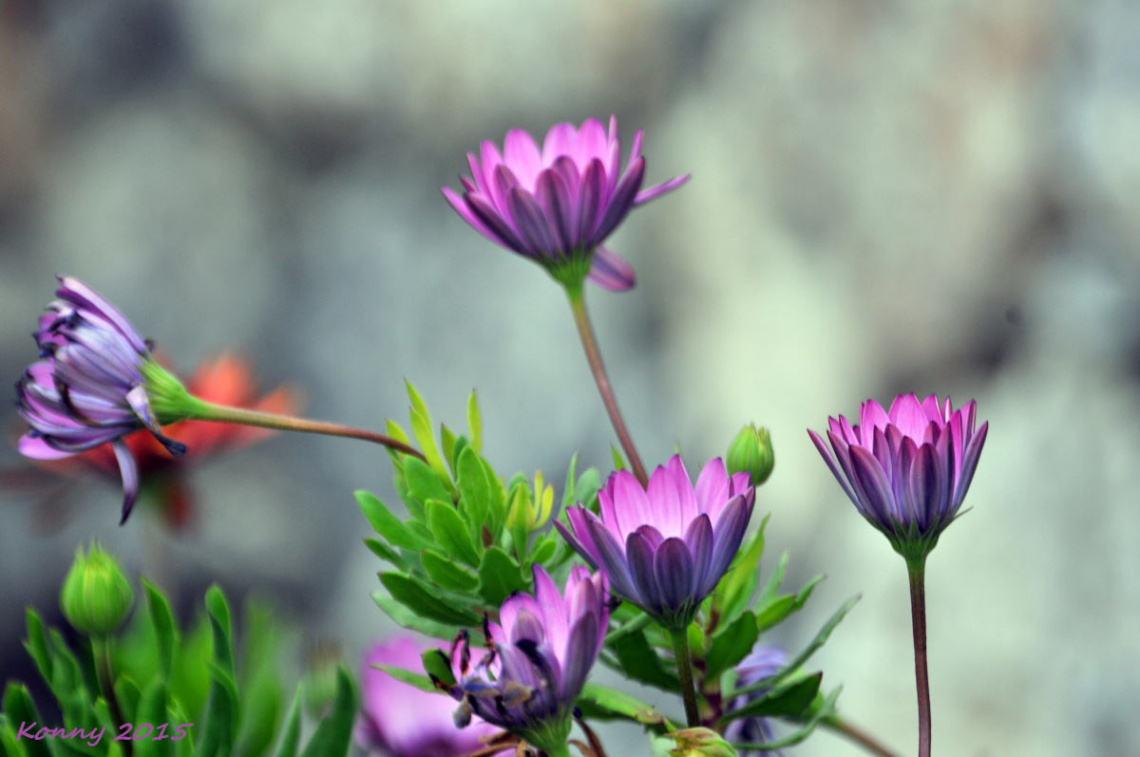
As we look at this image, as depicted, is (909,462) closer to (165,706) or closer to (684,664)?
(684,664)

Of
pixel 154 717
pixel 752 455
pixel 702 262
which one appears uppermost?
pixel 702 262

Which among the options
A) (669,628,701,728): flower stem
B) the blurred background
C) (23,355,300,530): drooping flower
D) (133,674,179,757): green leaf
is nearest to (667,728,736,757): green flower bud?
(669,628,701,728): flower stem

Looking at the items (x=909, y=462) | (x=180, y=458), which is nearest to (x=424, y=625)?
(x=909, y=462)

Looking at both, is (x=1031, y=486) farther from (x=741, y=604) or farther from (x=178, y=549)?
(x=741, y=604)

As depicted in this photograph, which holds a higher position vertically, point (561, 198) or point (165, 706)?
point (561, 198)

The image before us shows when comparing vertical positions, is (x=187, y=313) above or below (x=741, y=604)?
above

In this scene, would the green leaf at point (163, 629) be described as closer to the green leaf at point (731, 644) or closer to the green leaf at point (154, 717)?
the green leaf at point (154, 717)

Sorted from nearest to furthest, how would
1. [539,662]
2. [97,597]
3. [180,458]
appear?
[539,662], [97,597], [180,458]

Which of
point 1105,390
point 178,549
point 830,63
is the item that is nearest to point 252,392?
point 178,549
